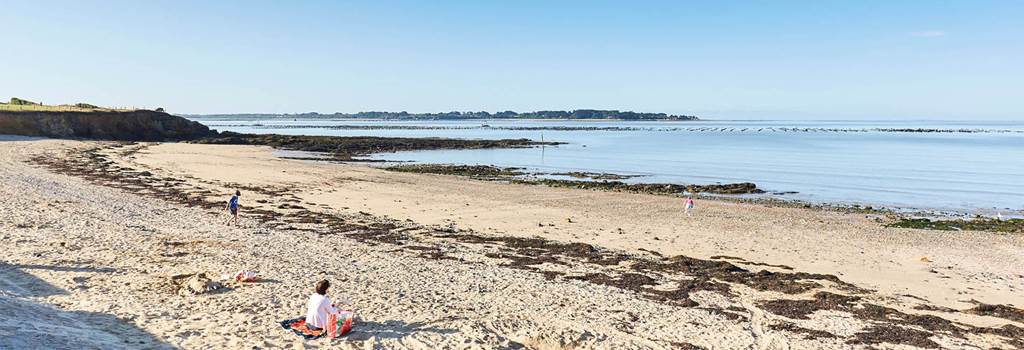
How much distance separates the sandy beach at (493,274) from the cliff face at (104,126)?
3903 centimetres

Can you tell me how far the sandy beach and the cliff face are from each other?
1537 inches

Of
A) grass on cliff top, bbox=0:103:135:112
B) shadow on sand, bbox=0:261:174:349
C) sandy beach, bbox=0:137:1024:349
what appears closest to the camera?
shadow on sand, bbox=0:261:174:349

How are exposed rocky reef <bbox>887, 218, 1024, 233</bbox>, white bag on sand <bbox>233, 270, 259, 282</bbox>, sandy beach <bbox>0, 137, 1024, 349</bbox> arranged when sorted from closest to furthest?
sandy beach <bbox>0, 137, 1024, 349</bbox>
white bag on sand <bbox>233, 270, 259, 282</bbox>
exposed rocky reef <bbox>887, 218, 1024, 233</bbox>

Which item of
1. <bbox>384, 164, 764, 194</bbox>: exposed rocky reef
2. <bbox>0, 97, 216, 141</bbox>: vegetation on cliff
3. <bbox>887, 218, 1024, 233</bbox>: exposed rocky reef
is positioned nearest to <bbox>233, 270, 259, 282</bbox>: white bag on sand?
<bbox>887, 218, 1024, 233</bbox>: exposed rocky reef

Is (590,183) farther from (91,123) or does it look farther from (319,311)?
(91,123)

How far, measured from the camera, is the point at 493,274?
13031 mm

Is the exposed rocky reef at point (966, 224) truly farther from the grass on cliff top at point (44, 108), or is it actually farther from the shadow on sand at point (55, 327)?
the grass on cliff top at point (44, 108)

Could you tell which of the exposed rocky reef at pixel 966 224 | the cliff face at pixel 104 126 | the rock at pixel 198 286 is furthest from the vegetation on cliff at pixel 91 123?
the exposed rocky reef at pixel 966 224

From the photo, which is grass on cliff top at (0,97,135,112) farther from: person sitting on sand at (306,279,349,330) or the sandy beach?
person sitting on sand at (306,279,349,330)

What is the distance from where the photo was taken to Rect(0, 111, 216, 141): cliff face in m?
56.2

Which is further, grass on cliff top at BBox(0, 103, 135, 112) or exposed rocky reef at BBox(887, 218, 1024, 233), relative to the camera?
grass on cliff top at BBox(0, 103, 135, 112)

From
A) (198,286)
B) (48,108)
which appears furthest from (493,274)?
(48,108)

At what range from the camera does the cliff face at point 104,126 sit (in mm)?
56219

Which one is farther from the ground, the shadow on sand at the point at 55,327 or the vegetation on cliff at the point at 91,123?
the vegetation on cliff at the point at 91,123
